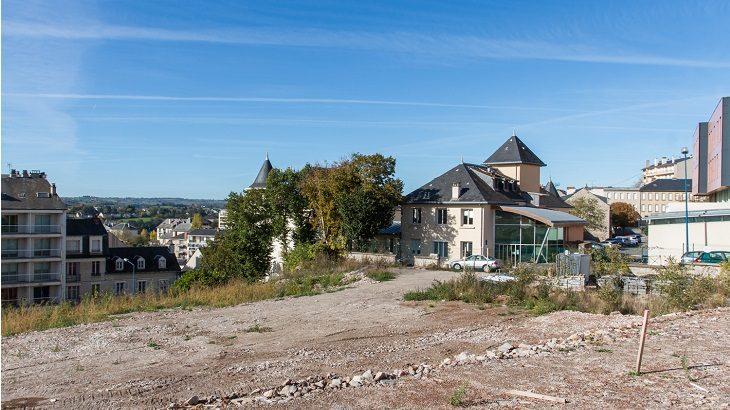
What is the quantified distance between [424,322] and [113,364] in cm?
776

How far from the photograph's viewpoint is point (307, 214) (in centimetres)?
4209

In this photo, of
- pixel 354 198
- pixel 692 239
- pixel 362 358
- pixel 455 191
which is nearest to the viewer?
pixel 362 358

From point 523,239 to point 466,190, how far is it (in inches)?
191

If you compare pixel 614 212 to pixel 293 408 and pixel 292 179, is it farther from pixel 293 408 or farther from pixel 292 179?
pixel 293 408

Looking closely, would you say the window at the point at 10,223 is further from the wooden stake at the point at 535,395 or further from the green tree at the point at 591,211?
the green tree at the point at 591,211

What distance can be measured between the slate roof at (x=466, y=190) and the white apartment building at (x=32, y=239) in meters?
30.6

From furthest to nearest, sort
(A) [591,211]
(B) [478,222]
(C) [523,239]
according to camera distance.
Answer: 1. (A) [591,211]
2. (B) [478,222]
3. (C) [523,239]

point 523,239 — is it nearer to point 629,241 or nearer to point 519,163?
point 519,163

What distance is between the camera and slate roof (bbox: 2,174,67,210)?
50062 millimetres

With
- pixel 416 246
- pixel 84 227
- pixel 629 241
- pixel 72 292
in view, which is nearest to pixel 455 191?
pixel 416 246

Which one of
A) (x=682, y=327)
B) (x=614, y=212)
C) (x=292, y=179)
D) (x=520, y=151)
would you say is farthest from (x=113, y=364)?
(x=614, y=212)

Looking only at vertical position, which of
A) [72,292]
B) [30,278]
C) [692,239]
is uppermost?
[692,239]

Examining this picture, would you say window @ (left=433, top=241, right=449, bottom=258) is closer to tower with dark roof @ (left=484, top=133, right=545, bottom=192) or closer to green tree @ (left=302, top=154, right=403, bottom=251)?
green tree @ (left=302, top=154, right=403, bottom=251)

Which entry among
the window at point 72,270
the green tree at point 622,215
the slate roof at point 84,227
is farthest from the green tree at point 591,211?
the window at point 72,270
